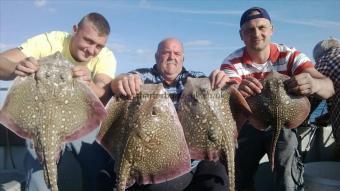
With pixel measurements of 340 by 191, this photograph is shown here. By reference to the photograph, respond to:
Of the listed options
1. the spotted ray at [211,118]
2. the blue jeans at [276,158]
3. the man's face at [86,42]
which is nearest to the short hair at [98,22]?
the man's face at [86,42]

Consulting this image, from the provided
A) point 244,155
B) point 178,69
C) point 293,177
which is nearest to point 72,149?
point 178,69

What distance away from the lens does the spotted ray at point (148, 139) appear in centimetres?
355

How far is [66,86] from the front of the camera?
11.5 ft

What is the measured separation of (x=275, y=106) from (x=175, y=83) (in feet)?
4.39

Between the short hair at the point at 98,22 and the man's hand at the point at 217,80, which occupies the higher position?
the short hair at the point at 98,22

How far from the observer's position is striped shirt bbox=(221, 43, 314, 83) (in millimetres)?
4969

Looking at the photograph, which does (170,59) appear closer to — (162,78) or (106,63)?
(162,78)

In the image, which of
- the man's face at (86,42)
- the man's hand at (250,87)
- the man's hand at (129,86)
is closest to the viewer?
the man's hand at (129,86)

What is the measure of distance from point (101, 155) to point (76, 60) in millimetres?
1418

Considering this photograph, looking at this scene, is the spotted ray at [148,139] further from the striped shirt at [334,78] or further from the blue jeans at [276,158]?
the striped shirt at [334,78]

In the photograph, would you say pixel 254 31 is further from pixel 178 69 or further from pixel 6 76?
pixel 6 76

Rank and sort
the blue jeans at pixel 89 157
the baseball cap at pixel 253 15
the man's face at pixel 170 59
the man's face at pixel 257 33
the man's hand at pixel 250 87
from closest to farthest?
the man's hand at pixel 250 87 < the blue jeans at pixel 89 157 < the man's face at pixel 170 59 < the man's face at pixel 257 33 < the baseball cap at pixel 253 15

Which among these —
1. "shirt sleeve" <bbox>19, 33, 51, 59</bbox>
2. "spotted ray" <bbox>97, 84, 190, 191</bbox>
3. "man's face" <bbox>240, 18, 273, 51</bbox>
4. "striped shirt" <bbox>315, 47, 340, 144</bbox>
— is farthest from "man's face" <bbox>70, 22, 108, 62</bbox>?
"striped shirt" <bbox>315, 47, 340, 144</bbox>

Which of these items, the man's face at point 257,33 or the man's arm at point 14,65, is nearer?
the man's arm at point 14,65
